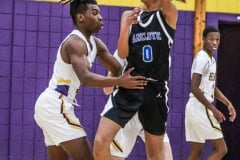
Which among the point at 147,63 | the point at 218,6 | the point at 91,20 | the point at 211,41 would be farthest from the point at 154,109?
the point at 218,6

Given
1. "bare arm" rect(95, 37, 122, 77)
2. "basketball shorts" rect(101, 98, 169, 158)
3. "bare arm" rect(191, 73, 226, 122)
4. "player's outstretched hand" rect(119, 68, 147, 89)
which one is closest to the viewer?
"player's outstretched hand" rect(119, 68, 147, 89)

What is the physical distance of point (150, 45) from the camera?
5.42m

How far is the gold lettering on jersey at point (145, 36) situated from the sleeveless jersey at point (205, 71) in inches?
88.9

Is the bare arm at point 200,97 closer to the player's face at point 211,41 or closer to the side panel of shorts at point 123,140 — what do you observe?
the player's face at point 211,41

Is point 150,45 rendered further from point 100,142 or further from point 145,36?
point 100,142

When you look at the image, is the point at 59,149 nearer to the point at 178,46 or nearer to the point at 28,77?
the point at 28,77

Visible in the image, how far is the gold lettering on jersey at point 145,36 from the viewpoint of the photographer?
5414 millimetres

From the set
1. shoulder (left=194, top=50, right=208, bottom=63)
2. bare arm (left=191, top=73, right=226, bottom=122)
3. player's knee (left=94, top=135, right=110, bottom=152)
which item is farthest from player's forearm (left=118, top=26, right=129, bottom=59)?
shoulder (left=194, top=50, right=208, bottom=63)

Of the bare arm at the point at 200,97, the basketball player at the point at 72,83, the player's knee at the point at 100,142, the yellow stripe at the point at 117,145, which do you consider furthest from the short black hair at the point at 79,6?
the bare arm at the point at 200,97

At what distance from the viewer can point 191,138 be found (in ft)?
26.1

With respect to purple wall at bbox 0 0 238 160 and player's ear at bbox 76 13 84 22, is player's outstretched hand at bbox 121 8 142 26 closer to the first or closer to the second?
player's ear at bbox 76 13 84 22

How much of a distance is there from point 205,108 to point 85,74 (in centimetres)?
294

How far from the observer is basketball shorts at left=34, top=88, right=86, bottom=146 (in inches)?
206

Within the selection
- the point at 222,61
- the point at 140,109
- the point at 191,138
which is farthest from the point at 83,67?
the point at 222,61
